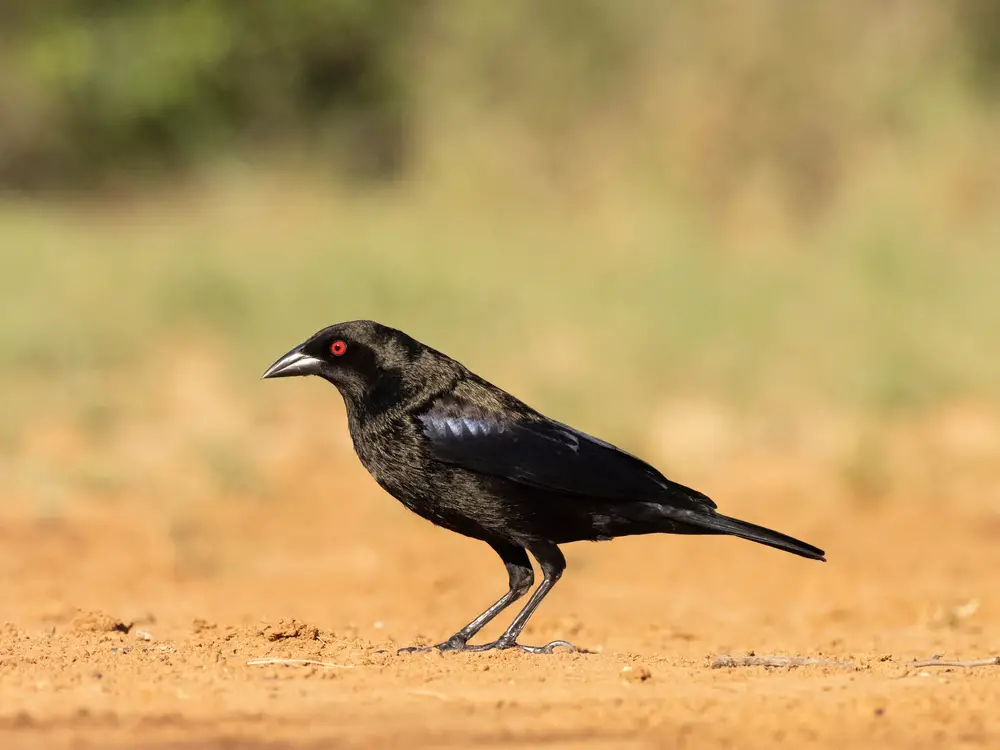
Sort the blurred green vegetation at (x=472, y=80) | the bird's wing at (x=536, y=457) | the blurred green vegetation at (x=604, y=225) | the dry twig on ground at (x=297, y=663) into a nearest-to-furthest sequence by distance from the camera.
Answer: the dry twig on ground at (x=297, y=663) < the bird's wing at (x=536, y=457) < the blurred green vegetation at (x=604, y=225) < the blurred green vegetation at (x=472, y=80)

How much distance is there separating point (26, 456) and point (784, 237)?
8862mm

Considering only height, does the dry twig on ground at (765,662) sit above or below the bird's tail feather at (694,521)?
below

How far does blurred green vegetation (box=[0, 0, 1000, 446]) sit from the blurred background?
0.04 metres

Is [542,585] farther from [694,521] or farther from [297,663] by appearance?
[297,663]

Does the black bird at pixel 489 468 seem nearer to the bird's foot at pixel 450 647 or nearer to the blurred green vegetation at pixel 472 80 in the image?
the bird's foot at pixel 450 647

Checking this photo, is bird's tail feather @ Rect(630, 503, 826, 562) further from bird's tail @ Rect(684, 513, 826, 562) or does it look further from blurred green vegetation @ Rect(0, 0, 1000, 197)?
blurred green vegetation @ Rect(0, 0, 1000, 197)

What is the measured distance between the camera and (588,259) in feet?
55.2

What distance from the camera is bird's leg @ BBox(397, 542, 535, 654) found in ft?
20.0

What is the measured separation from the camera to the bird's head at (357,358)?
19.7ft

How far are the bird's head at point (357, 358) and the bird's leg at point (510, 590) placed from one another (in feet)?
2.34

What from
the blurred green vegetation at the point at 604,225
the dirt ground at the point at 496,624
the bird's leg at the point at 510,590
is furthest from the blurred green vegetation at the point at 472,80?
the bird's leg at the point at 510,590

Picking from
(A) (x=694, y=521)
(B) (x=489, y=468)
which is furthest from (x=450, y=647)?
(A) (x=694, y=521)

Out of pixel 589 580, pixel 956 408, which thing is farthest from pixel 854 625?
pixel 956 408

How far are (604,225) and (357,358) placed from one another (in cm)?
1266
